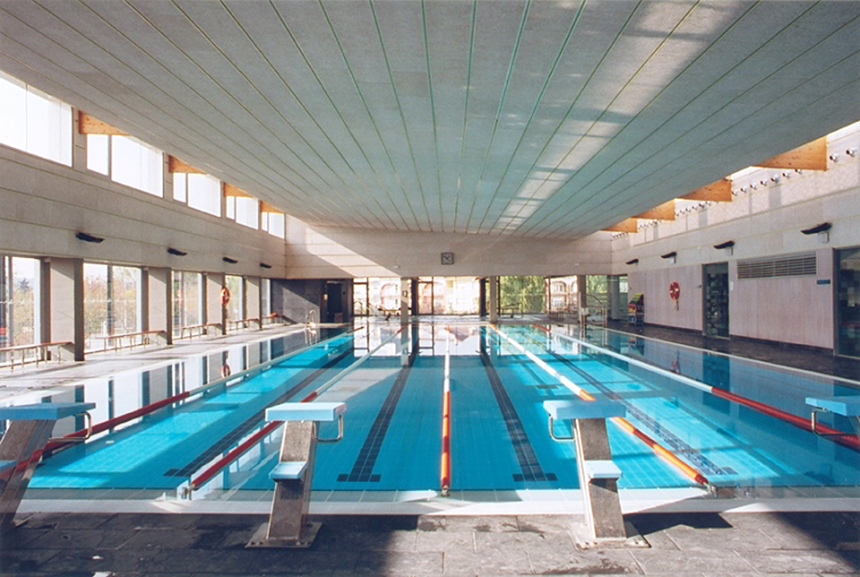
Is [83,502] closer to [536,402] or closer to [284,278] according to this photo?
[536,402]

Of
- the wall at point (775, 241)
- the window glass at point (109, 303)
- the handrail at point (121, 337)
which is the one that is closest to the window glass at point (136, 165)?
the window glass at point (109, 303)

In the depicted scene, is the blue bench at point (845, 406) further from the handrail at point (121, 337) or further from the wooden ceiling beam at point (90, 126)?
the handrail at point (121, 337)

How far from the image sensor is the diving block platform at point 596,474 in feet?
8.32

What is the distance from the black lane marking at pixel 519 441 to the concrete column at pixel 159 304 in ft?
28.1

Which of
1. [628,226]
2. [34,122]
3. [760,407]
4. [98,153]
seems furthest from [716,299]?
[34,122]

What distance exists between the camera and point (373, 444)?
485 cm

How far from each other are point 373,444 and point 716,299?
38.3ft

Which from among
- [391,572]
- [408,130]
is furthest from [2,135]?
[391,572]

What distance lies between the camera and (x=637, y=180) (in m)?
9.20

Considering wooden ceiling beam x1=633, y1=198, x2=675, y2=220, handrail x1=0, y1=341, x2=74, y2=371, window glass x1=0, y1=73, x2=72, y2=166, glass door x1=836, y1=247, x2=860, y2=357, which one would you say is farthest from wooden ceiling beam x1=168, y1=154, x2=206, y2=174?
glass door x1=836, y1=247, x2=860, y2=357

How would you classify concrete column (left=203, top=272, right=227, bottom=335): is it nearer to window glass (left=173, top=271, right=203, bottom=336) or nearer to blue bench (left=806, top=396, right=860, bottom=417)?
window glass (left=173, top=271, right=203, bottom=336)

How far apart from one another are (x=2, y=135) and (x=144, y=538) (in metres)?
8.04

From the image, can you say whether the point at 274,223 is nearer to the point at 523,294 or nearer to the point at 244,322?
the point at 244,322

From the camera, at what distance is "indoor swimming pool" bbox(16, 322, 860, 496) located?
12.7 ft
